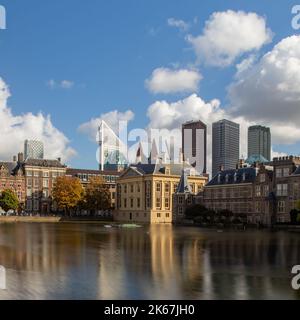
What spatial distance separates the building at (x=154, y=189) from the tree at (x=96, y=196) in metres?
7.25

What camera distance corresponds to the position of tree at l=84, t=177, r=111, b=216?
129 m

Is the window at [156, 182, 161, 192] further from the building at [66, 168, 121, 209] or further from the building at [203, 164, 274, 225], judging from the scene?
the building at [66, 168, 121, 209]

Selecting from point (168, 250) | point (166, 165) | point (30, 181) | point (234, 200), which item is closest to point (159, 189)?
point (166, 165)

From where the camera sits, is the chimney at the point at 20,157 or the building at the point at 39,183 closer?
the building at the point at 39,183

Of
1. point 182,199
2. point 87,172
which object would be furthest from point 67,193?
point 87,172

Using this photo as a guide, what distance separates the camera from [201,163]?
119 meters

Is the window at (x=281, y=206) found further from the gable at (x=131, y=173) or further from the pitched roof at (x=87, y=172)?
the pitched roof at (x=87, y=172)

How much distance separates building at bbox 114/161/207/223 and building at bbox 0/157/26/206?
3100 cm

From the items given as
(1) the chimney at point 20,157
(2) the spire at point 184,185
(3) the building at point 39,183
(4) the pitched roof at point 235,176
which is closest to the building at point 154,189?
(2) the spire at point 184,185

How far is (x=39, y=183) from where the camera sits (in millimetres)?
141125

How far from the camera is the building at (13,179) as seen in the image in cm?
13575

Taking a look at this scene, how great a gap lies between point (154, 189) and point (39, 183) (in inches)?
1537

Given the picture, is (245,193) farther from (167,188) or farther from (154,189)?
(154,189)
